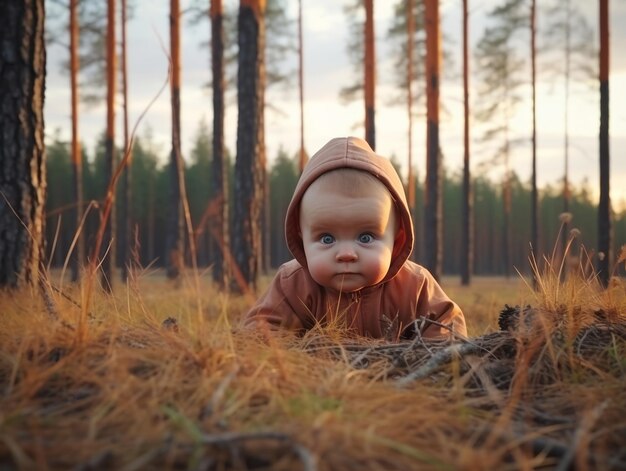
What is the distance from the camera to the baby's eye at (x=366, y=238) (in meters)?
2.53

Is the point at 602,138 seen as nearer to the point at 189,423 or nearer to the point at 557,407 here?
the point at 557,407

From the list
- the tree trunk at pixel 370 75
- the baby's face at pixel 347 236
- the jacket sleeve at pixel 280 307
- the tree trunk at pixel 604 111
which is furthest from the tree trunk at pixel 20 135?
the tree trunk at pixel 604 111

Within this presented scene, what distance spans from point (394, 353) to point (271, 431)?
1.03m

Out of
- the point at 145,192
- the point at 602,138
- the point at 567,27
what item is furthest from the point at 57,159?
the point at 602,138

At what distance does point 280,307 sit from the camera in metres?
2.72

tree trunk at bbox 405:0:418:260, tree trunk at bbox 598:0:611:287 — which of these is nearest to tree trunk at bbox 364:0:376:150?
tree trunk at bbox 405:0:418:260

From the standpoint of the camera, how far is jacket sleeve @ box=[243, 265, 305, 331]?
2676 millimetres

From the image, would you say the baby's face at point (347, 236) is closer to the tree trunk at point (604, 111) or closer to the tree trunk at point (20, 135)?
the tree trunk at point (20, 135)

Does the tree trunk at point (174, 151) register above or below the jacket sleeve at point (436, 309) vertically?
above

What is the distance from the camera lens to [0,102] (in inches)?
140

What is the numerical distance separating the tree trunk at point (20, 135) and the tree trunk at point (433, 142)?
27.5 feet

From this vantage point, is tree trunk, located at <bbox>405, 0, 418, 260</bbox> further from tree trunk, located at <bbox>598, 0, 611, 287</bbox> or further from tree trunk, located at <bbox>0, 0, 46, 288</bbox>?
tree trunk, located at <bbox>0, 0, 46, 288</bbox>

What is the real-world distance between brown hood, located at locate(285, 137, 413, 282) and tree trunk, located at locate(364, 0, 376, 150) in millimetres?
→ 8429

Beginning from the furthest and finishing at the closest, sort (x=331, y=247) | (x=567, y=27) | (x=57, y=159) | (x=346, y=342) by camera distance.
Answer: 1. (x=57, y=159)
2. (x=567, y=27)
3. (x=331, y=247)
4. (x=346, y=342)
